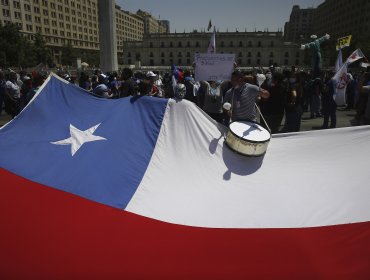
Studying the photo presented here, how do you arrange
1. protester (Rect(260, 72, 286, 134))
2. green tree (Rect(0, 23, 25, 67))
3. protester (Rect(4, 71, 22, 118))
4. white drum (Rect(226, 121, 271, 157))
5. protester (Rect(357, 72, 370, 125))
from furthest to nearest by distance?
green tree (Rect(0, 23, 25, 67)), protester (Rect(4, 71, 22, 118)), protester (Rect(260, 72, 286, 134)), protester (Rect(357, 72, 370, 125)), white drum (Rect(226, 121, 271, 157))

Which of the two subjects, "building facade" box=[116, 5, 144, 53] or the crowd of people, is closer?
the crowd of people

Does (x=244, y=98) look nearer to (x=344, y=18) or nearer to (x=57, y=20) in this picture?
(x=57, y=20)

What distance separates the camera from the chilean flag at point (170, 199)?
107 inches

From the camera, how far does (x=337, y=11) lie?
102500 millimetres

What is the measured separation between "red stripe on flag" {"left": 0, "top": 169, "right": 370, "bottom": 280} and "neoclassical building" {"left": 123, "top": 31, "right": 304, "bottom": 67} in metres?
122

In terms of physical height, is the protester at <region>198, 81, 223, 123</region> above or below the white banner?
below

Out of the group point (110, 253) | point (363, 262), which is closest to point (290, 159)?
point (363, 262)

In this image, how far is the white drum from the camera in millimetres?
4117

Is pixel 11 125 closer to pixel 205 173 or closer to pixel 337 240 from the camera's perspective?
pixel 205 173

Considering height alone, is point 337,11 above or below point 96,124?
above

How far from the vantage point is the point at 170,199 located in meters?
3.70

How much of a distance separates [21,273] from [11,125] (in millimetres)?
3467

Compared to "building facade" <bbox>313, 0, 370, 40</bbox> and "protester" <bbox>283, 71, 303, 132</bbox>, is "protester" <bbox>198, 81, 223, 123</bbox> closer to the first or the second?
"protester" <bbox>283, 71, 303, 132</bbox>

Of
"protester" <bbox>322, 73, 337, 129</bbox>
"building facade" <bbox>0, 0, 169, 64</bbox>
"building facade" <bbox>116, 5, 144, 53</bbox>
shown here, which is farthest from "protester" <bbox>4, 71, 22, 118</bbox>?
"building facade" <bbox>116, 5, 144, 53</bbox>
